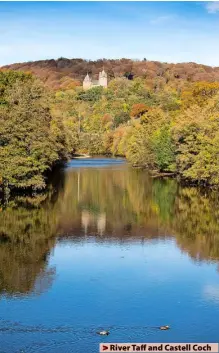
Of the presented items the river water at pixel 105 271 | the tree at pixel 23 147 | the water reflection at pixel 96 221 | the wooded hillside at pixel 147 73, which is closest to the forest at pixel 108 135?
→ the tree at pixel 23 147

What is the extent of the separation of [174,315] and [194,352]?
314 cm

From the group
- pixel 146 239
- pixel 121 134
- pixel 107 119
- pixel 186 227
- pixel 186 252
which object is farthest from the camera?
pixel 107 119

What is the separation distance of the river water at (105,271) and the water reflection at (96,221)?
0.06 meters

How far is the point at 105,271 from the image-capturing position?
74.3 feet

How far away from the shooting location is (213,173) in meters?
45.8

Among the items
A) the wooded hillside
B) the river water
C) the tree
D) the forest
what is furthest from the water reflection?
the wooded hillside

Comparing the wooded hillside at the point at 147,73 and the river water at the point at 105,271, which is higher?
the wooded hillside at the point at 147,73

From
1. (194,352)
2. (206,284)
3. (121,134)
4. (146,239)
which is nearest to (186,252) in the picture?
(146,239)

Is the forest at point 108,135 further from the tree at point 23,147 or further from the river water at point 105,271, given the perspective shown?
the river water at point 105,271

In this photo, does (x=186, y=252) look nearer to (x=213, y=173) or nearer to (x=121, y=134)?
(x=213, y=173)

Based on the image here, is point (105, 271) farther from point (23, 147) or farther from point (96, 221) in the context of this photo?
point (23, 147)

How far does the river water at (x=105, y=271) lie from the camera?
16.6 m

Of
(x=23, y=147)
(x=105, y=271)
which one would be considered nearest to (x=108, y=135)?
(x=23, y=147)

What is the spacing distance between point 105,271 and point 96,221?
9939 mm
